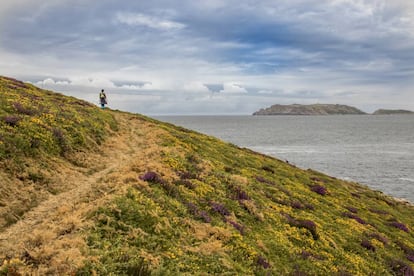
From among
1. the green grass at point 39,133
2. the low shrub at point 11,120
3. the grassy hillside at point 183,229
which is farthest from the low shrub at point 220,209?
the low shrub at point 11,120

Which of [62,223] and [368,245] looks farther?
[368,245]

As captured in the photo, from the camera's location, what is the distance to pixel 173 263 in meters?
10.3

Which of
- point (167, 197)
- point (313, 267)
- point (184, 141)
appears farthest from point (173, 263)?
point (184, 141)

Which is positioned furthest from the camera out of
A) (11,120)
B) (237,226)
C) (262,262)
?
(11,120)

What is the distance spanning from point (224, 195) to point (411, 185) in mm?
57560

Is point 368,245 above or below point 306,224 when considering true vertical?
below

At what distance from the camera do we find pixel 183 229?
13133 millimetres

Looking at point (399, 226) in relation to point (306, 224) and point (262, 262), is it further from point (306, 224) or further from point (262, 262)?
point (262, 262)

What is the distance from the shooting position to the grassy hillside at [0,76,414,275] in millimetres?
9734

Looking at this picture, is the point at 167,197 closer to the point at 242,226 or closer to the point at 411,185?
the point at 242,226

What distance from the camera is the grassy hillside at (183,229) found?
31.9 ft

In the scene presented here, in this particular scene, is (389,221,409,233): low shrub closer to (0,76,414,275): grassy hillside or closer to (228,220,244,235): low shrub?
(0,76,414,275): grassy hillside

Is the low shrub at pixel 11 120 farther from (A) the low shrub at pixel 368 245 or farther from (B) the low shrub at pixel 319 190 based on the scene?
(B) the low shrub at pixel 319 190

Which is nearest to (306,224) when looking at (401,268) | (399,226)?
(401,268)
